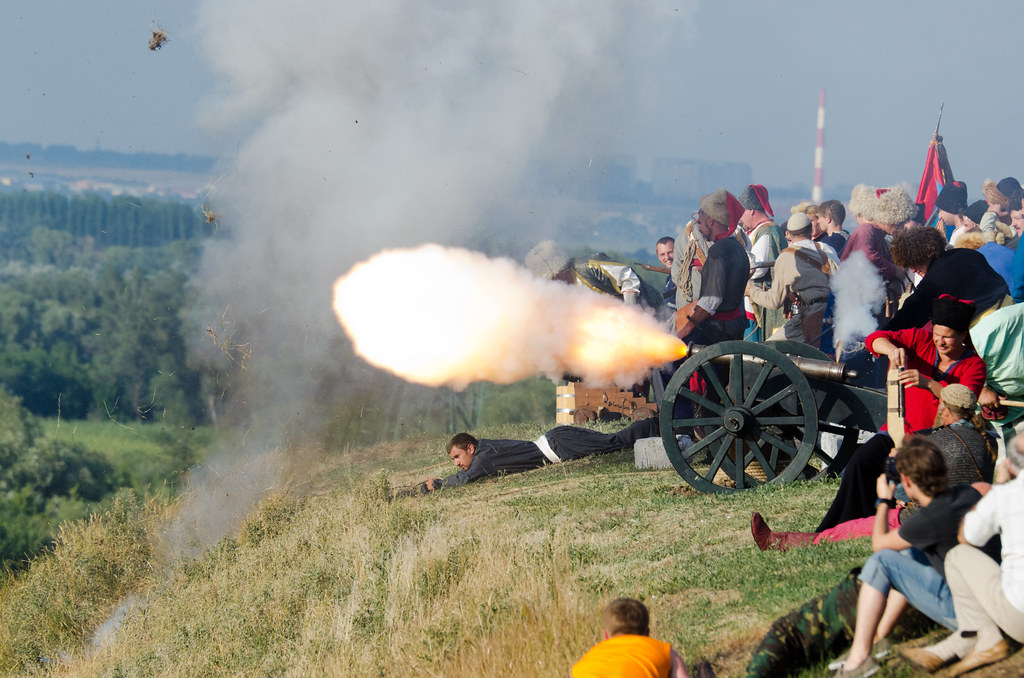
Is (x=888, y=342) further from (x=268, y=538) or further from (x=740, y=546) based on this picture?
Answer: (x=268, y=538)

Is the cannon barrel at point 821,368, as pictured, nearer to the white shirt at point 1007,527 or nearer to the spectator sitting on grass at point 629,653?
the white shirt at point 1007,527

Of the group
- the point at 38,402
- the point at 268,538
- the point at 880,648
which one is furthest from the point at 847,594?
the point at 38,402

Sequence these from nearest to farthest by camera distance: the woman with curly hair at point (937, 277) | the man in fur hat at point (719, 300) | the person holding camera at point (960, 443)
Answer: the person holding camera at point (960, 443), the woman with curly hair at point (937, 277), the man in fur hat at point (719, 300)

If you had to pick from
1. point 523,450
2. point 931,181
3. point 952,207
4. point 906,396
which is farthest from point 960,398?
point 931,181

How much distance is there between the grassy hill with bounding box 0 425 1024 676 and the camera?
6039mm

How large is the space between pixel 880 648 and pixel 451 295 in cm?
748

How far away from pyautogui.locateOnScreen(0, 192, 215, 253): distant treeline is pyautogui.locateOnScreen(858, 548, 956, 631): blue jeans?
25.4 m

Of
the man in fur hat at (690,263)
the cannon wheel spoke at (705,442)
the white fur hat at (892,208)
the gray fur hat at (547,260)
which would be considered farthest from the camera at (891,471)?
the gray fur hat at (547,260)

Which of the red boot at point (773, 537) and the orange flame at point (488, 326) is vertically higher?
the orange flame at point (488, 326)

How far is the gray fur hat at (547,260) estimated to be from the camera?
12312 mm

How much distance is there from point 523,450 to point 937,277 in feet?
16.9

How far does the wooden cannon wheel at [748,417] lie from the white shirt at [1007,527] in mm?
3572

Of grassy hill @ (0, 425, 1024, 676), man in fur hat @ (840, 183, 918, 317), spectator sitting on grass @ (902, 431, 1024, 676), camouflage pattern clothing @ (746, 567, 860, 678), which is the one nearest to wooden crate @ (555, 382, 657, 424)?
grassy hill @ (0, 425, 1024, 676)

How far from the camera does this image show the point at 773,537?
660 cm
